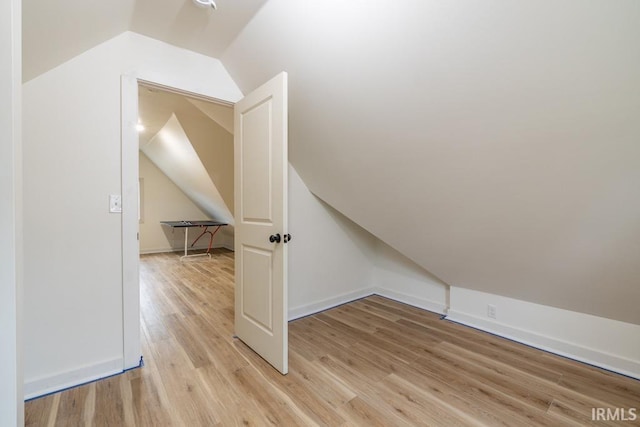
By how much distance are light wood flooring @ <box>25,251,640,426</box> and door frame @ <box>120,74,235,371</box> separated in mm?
219

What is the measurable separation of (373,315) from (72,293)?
251cm

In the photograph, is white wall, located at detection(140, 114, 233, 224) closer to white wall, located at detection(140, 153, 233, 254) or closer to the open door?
white wall, located at detection(140, 153, 233, 254)

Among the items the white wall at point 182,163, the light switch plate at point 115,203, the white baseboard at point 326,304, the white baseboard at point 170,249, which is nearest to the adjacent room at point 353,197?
the light switch plate at point 115,203

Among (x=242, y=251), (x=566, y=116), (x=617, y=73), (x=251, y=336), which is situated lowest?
(x=251, y=336)

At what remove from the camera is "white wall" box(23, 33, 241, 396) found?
1655 millimetres

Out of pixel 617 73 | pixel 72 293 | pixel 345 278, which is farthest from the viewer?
pixel 345 278

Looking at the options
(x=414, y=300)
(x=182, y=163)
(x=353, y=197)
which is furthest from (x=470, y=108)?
(x=182, y=163)

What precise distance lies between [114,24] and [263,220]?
1.51 m

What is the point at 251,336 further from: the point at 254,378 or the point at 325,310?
the point at 325,310

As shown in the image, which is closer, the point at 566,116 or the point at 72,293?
the point at 566,116

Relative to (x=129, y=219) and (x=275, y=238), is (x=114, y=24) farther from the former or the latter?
(x=275, y=238)

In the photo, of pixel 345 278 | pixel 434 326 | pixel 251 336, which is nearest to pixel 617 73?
pixel 434 326

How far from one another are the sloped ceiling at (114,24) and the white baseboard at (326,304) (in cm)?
245

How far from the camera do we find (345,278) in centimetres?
335
